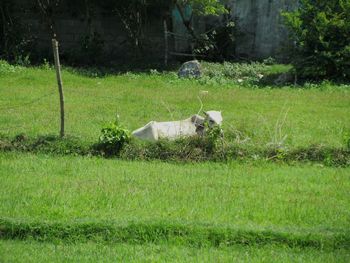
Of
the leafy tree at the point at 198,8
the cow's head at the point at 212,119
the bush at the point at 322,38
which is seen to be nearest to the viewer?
the cow's head at the point at 212,119

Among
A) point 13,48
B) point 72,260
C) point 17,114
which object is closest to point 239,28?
point 13,48

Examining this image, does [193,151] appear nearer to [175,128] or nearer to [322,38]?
[175,128]

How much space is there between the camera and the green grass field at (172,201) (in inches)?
252

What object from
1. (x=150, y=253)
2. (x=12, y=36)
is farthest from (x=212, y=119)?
(x=12, y=36)

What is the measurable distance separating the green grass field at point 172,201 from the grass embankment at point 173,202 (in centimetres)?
1

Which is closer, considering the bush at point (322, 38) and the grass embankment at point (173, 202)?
the grass embankment at point (173, 202)

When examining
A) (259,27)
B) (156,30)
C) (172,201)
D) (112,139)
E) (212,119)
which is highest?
(259,27)

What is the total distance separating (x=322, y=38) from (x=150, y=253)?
1384 centimetres

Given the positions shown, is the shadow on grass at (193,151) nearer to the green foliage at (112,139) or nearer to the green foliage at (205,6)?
the green foliage at (112,139)

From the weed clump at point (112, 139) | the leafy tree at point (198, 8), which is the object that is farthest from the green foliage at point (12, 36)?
the weed clump at point (112, 139)

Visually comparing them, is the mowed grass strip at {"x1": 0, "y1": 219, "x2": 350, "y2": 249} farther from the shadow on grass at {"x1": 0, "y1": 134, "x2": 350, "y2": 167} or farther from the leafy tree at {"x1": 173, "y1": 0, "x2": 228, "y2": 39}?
the leafy tree at {"x1": 173, "y1": 0, "x2": 228, "y2": 39}

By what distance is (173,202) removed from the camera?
7.64 meters

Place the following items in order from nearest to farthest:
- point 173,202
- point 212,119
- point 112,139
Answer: point 173,202 < point 112,139 < point 212,119

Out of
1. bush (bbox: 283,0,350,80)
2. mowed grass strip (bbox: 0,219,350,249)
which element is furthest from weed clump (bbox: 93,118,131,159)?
bush (bbox: 283,0,350,80)
